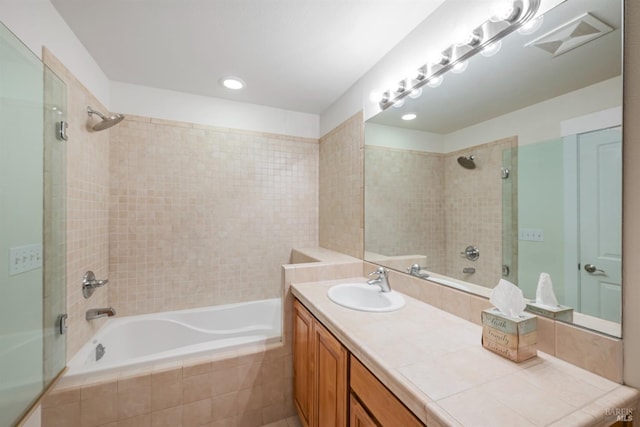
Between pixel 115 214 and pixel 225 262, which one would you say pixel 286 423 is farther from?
pixel 115 214

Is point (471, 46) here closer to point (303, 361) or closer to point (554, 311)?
point (554, 311)

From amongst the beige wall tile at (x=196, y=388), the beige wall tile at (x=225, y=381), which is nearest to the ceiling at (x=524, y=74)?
the beige wall tile at (x=225, y=381)

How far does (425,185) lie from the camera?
155cm

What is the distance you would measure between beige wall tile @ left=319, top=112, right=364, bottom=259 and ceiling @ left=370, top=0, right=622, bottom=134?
0.68m

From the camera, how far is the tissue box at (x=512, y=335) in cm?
83

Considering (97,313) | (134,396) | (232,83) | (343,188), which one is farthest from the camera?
(343,188)

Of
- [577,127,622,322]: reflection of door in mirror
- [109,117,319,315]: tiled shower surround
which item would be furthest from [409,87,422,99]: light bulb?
[109,117,319,315]: tiled shower surround

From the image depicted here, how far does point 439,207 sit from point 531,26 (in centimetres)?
85

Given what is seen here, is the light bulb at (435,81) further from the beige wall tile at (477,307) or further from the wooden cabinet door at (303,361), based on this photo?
the wooden cabinet door at (303,361)

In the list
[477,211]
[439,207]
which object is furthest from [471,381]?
[439,207]

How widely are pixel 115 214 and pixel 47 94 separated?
40.4 inches

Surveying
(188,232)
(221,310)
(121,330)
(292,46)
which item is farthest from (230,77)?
(121,330)

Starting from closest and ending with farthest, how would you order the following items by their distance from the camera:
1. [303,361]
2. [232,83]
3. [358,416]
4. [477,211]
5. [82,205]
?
[358,416] < [477,211] < [303,361] < [82,205] < [232,83]

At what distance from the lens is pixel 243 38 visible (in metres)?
1.60
